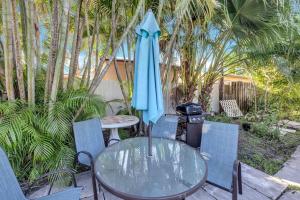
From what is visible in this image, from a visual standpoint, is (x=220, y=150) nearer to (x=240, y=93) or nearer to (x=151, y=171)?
(x=151, y=171)

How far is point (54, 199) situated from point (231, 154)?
193cm

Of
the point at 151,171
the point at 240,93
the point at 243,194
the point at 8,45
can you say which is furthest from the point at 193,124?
the point at 240,93

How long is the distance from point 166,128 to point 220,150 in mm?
988

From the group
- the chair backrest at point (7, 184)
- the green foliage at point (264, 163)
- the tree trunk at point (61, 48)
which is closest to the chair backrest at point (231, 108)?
the green foliage at point (264, 163)

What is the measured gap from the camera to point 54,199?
1.79 meters

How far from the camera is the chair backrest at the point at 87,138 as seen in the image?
2666mm

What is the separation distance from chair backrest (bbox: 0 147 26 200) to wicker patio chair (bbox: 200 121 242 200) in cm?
197

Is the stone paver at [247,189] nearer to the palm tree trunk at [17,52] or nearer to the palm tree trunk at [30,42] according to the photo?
the palm tree trunk at [17,52]

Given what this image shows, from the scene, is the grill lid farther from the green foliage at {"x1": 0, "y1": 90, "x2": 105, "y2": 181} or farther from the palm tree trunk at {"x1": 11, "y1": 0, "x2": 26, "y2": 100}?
the palm tree trunk at {"x1": 11, "y1": 0, "x2": 26, "y2": 100}

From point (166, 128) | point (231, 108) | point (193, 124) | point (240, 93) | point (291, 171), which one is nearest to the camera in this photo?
point (166, 128)

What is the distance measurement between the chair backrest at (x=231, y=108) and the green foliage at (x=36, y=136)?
629cm

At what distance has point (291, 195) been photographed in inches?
109

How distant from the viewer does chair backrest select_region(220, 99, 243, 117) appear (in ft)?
25.7

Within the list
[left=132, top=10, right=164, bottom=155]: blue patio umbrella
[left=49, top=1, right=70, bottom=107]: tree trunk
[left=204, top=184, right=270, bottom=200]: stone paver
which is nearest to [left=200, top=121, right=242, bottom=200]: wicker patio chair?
[left=204, top=184, right=270, bottom=200]: stone paver
